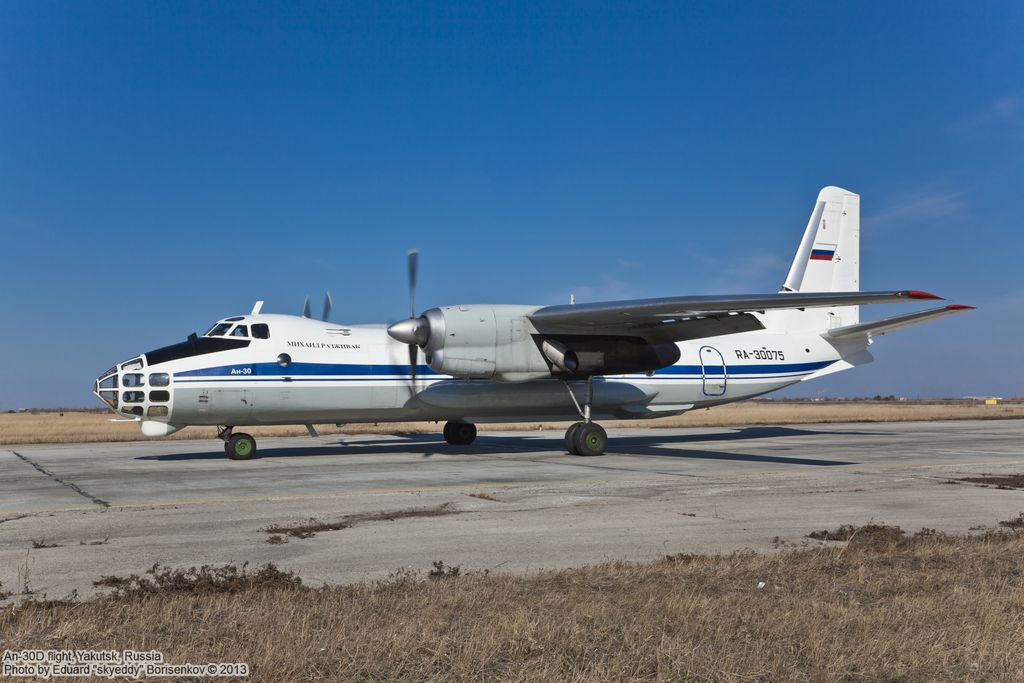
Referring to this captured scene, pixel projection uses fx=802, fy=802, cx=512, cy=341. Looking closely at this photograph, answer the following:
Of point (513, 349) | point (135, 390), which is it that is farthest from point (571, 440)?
point (135, 390)

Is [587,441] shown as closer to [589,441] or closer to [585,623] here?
[589,441]

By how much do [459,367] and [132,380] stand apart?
7.55 metres

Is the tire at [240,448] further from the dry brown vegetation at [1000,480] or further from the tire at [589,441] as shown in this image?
the dry brown vegetation at [1000,480]

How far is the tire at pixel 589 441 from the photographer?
68.3 feet

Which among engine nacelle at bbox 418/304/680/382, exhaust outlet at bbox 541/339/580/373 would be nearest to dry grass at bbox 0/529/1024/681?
engine nacelle at bbox 418/304/680/382

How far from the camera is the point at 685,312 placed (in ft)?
60.0

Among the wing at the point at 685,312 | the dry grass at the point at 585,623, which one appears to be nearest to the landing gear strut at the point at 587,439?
the wing at the point at 685,312

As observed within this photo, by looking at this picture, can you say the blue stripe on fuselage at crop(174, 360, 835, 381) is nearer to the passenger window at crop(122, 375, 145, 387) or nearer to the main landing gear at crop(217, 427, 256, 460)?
the passenger window at crop(122, 375, 145, 387)

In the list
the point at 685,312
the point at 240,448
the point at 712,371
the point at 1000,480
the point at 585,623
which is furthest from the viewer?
the point at 712,371

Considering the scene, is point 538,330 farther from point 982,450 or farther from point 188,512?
point 982,450

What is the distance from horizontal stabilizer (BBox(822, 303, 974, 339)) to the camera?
806 inches

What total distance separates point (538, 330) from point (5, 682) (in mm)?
16085

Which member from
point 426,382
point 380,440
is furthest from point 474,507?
point 380,440

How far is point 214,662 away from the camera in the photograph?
190 inches
